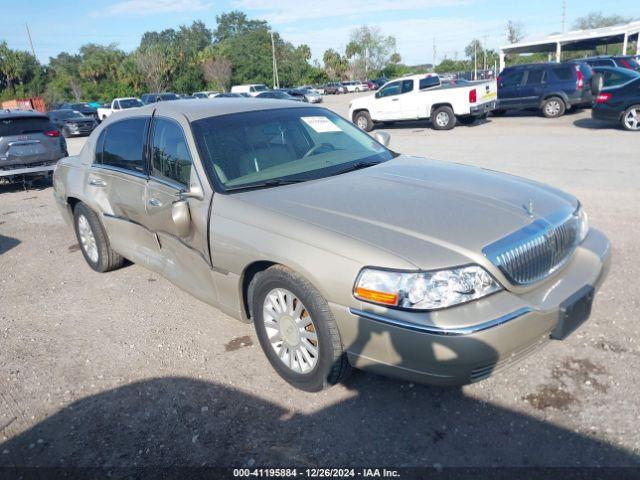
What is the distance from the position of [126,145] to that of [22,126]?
746 centimetres

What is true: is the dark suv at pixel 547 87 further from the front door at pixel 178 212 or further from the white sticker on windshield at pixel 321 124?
the front door at pixel 178 212

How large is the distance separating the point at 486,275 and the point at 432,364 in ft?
1.71

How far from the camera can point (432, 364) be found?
2535mm

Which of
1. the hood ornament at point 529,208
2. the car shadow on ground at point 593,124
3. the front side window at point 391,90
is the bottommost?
the car shadow on ground at point 593,124

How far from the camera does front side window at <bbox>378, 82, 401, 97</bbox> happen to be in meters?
17.7

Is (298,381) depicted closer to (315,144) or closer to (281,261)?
(281,261)

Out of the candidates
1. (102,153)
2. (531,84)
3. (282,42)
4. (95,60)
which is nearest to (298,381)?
(102,153)

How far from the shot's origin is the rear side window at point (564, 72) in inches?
641

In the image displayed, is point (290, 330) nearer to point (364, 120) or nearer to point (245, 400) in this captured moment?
point (245, 400)

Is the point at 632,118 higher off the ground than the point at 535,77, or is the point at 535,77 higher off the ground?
the point at 535,77

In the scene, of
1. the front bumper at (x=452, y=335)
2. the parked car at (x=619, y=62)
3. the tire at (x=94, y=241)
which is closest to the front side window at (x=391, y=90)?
the parked car at (x=619, y=62)

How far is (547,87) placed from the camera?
55.2ft

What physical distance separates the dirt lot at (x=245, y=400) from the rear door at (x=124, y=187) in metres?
0.58

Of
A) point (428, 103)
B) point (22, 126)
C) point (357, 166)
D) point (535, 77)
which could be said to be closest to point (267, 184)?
point (357, 166)
